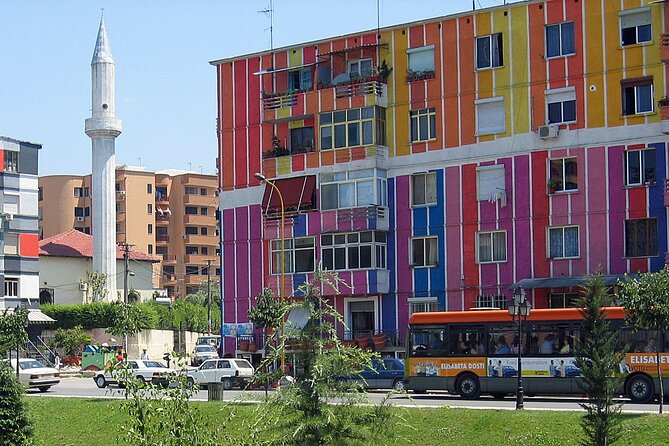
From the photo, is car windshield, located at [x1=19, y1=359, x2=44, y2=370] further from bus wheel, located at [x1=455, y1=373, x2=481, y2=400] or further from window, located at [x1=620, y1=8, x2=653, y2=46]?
window, located at [x1=620, y1=8, x2=653, y2=46]

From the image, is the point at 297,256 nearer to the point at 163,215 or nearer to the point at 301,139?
the point at 301,139

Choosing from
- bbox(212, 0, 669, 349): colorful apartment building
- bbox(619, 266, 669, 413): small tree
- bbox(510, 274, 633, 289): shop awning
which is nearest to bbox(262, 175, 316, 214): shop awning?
bbox(212, 0, 669, 349): colorful apartment building

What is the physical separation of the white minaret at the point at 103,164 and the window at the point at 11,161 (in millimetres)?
15044

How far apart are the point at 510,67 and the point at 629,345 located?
1870cm

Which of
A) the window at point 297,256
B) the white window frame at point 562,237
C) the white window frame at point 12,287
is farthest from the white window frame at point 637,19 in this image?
the white window frame at point 12,287

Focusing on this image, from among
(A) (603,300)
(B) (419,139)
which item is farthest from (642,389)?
(B) (419,139)

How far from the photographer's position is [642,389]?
3391 centimetres

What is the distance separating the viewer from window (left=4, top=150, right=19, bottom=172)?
73.8 meters

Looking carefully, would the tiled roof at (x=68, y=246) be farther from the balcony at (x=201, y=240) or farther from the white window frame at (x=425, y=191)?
the white window frame at (x=425, y=191)

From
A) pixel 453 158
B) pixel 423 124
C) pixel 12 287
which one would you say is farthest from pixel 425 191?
pixel 12 287

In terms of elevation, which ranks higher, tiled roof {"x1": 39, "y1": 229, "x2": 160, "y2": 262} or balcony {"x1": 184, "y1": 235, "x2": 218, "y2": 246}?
balcony {"x1": 184, "y1": 235, "x2": 218, "y2": 246}

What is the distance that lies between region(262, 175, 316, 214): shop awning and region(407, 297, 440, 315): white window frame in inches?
273

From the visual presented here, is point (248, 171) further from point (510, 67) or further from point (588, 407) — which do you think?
point (588, 407)

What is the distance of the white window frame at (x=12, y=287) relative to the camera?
73.8 meters
